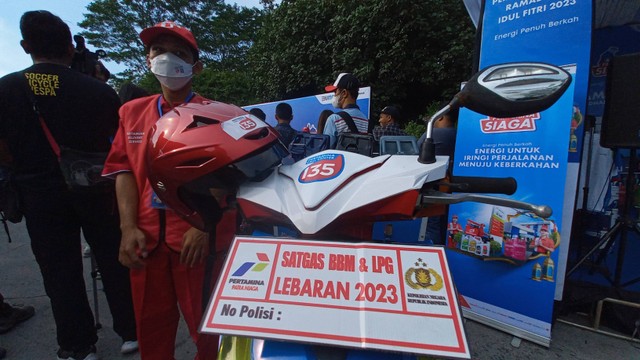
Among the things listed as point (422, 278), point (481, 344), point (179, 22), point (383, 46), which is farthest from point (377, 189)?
point (179, 22)

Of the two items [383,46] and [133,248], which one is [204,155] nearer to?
[133,248]

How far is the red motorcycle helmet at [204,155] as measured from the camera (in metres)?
0.82

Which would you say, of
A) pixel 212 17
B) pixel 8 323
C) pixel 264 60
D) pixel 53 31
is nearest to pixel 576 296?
pixel 53 31

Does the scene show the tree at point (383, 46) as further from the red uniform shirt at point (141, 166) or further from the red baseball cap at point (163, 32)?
the red uniform shirt at point (141, 166)

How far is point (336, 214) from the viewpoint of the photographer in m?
0.79

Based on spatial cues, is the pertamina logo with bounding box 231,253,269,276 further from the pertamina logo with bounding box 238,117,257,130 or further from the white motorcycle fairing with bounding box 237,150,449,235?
the pertamina logo with bounding box 238,117,257,130

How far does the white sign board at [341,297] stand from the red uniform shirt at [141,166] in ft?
2.16

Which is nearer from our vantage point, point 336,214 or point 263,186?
point 336,214

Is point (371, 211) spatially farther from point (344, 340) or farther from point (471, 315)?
point (471, 315)

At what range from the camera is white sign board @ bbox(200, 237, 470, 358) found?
1.99 ft

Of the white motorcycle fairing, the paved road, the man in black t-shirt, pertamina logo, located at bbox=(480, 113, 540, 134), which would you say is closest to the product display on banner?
pertamina logo, located at bbox=(480, 113, 540, 134)

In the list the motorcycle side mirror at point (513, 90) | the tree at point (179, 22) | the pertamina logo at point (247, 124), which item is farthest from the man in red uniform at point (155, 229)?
the tree at point (179, 22)

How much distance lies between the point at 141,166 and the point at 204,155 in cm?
66

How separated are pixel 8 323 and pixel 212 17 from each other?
73.4ft
